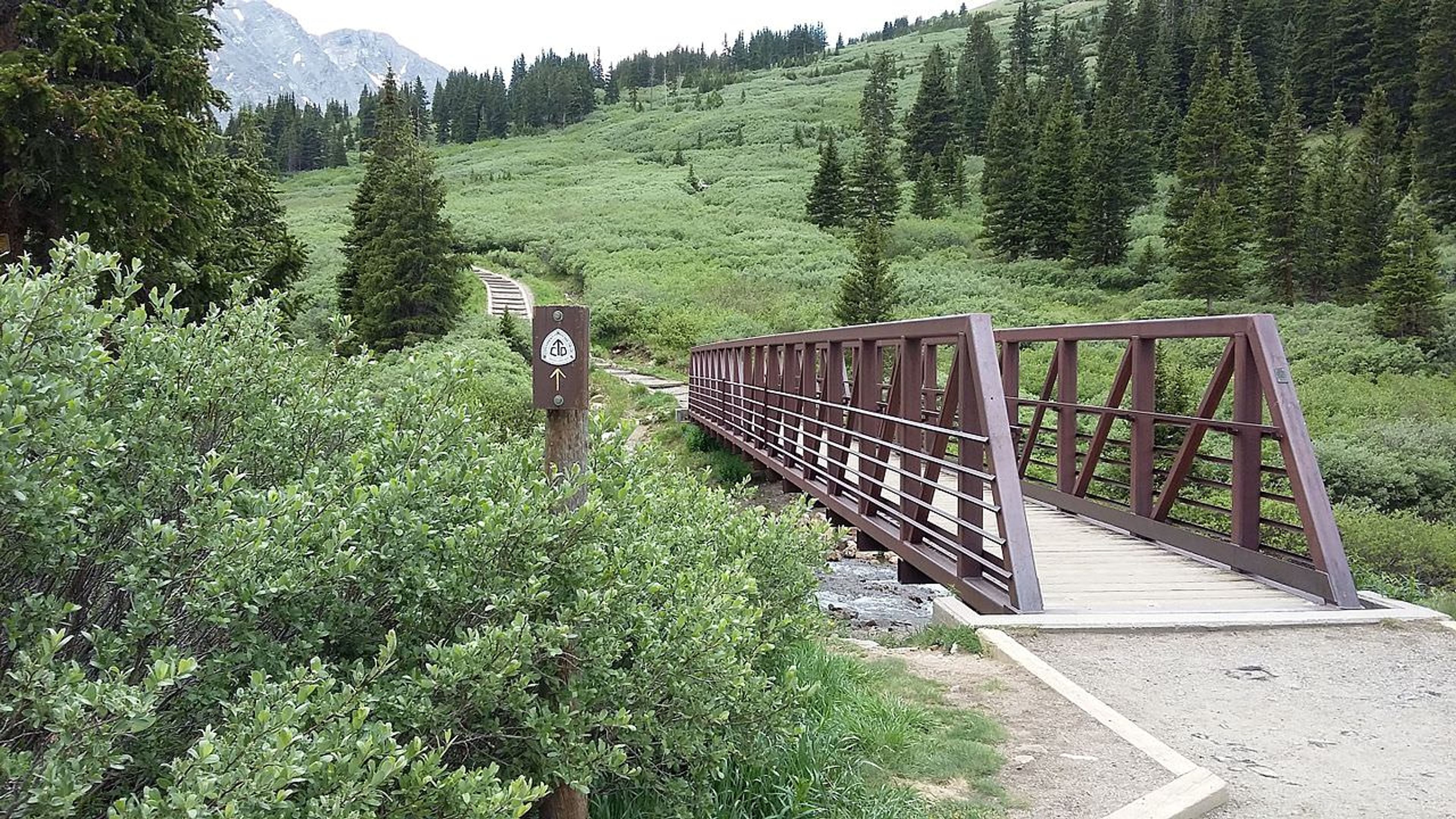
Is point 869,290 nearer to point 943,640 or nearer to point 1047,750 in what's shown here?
point 943,640

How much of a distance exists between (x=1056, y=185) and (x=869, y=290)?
68.8 ft

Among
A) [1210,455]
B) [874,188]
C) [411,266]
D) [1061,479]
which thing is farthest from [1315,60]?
[1210,455]

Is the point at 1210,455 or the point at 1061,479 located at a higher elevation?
the point at 1210,455

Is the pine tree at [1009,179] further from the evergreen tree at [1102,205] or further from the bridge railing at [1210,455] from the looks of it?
the bridge railing at [1210,455]

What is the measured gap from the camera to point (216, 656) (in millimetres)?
2283

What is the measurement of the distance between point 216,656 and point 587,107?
141 metres

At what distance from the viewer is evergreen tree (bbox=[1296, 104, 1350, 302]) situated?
35.7 m

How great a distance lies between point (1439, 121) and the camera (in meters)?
41.2

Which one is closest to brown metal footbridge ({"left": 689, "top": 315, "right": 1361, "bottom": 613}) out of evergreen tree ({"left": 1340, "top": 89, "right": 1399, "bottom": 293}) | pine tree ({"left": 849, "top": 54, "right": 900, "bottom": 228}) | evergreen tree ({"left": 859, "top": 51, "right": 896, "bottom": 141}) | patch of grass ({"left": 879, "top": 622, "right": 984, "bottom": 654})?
patch of grass ({"left": 879, "top": 622, "right": 984, "bottom": 654})

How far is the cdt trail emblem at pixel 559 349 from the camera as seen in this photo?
3.14 metres

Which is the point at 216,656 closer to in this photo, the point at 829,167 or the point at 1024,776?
the point at 1024,776

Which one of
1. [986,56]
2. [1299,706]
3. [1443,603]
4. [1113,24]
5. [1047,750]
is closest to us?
[1047,750]

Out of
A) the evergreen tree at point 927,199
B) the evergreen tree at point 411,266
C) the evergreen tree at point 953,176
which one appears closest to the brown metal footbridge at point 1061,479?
the evergreen tree at point 411,266

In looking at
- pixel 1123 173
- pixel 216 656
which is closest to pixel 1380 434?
pixel 216 656
